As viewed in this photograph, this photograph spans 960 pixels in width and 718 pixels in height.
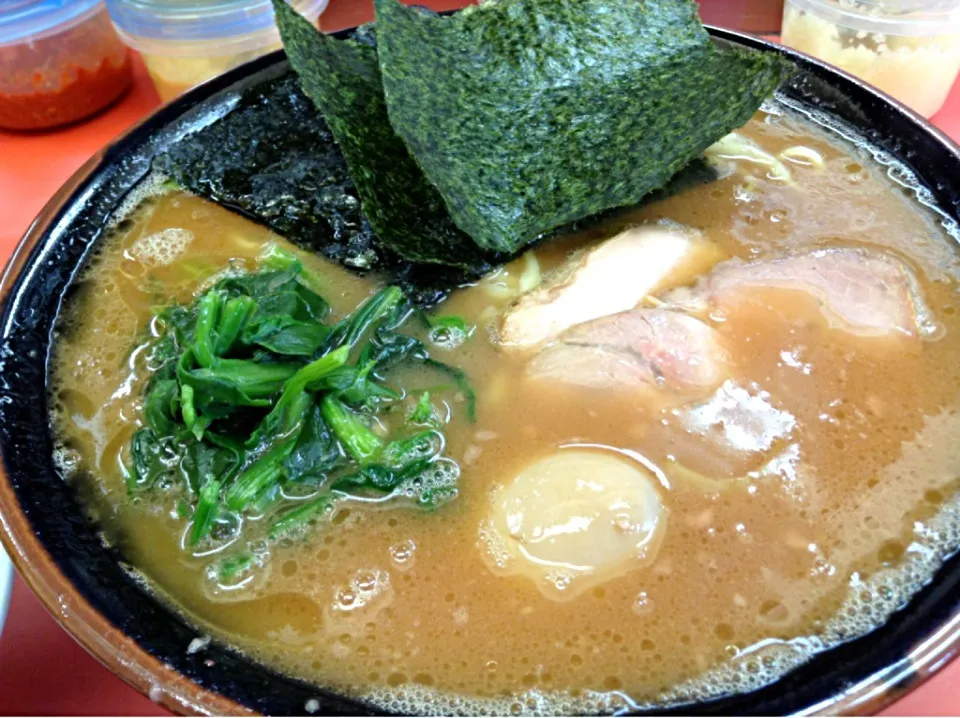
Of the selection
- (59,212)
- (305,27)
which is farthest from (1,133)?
(305,27)

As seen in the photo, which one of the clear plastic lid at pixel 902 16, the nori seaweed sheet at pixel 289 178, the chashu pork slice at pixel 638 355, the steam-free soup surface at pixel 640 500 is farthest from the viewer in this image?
the clear plastic lid at pixel 902 16

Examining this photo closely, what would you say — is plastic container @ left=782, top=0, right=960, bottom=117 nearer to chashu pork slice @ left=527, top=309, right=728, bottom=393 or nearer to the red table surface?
chashu pork slice @ left=527, top=309, right=728, bottom=393

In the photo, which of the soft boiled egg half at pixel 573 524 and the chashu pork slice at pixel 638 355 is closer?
the soft boiled egg half at pixel 573 524

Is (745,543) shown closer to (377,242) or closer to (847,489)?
(847,489)

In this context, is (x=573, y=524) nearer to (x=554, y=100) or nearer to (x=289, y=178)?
(x=554, y=100)

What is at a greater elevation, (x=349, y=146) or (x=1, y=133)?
(x=349, y=146)

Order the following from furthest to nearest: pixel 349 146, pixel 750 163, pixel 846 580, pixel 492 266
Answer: pixel 750 163, pixel 492 266, pixel 349 146, pixel 846 580

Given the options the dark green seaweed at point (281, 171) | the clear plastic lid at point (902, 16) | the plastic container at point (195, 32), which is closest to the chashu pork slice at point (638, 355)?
the dark green seaweed at point (281, 171)

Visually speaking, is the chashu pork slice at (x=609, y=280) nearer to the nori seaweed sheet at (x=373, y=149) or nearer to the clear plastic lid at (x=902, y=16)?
the nori seaweed sheet at (x=373, y=149)

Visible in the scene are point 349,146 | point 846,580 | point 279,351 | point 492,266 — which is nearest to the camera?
point 846,580
